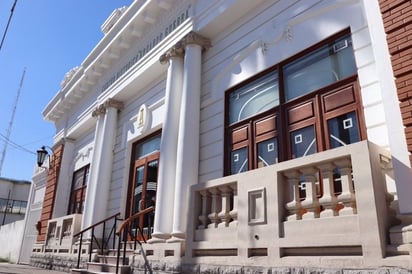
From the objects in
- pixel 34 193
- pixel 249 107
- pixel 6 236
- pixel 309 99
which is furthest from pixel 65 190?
pixel 309 99

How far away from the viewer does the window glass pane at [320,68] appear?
445 centimetres

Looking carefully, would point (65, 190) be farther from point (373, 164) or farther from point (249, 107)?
point (373, 164)

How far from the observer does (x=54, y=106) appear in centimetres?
1371

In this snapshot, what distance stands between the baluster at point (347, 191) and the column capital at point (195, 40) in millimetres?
4090

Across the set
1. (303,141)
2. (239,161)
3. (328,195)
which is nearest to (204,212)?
(239,161)

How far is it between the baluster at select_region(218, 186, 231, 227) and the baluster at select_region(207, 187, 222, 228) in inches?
2.6

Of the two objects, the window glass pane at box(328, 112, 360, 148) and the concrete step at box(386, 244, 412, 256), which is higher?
the window glass pane at box(328, 112, 360, 148)

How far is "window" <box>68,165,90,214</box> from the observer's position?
10.7 m

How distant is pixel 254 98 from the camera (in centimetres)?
565

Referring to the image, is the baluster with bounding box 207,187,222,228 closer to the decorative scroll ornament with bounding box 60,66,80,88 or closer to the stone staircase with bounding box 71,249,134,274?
the stone staircase with bounding box 71,249,134,274

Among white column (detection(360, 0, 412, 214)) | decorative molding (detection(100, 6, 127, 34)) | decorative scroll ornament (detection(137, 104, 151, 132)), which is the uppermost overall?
decorative molding (detection(100, 6, 127, 34))

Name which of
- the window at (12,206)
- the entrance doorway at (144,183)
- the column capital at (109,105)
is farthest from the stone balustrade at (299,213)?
the window at (12,206)

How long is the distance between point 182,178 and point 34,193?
11.1 metres

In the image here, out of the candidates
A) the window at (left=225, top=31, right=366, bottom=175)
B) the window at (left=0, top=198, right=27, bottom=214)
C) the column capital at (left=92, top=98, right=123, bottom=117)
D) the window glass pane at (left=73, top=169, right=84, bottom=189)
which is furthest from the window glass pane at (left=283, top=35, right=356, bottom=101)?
the window at (left=0, top=198, right=27, bottom=214)
